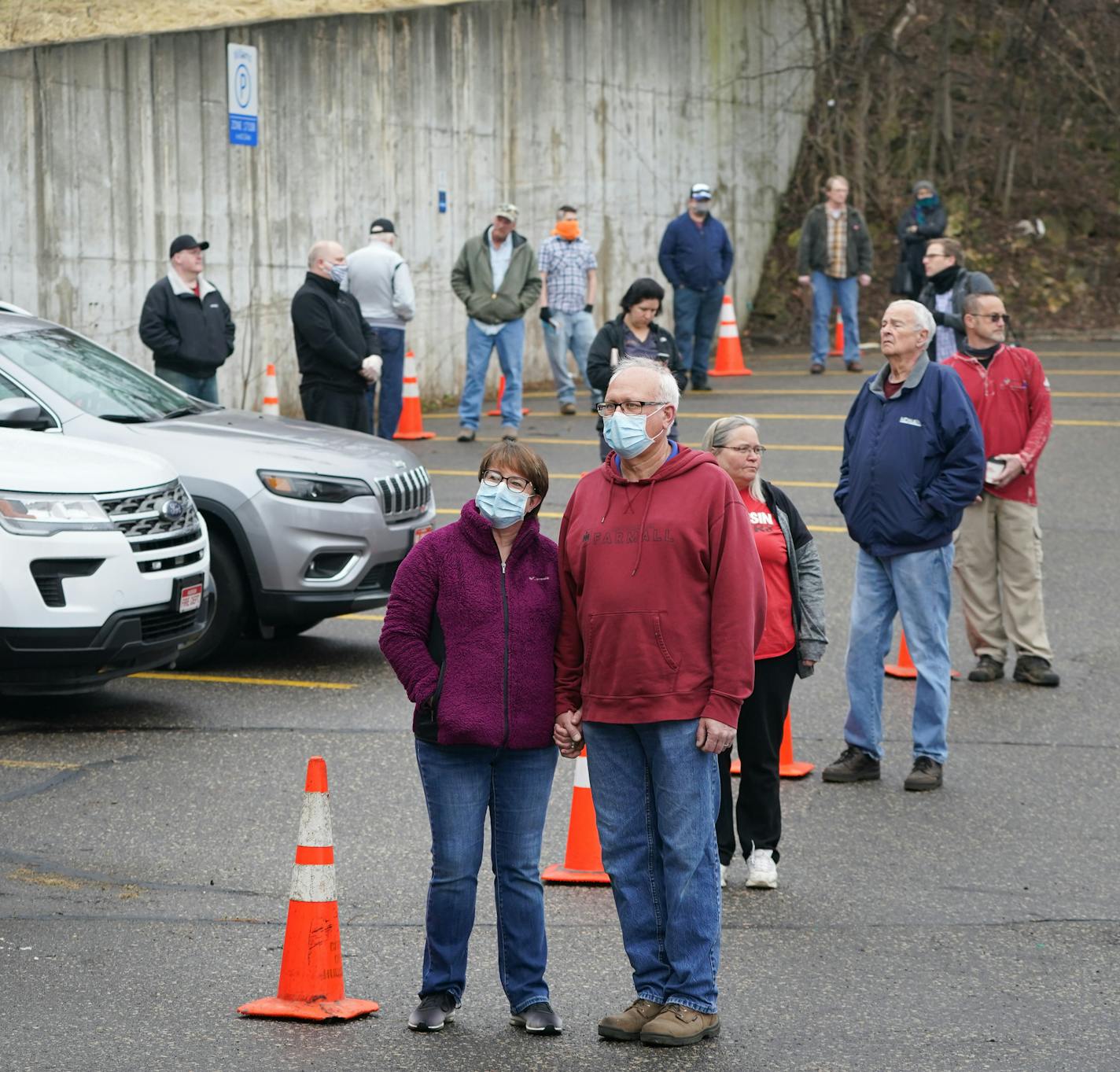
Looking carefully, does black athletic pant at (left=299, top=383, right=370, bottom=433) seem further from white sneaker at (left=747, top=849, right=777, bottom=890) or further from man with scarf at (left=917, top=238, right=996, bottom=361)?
white sneaker at (left=747, top=849, right=777, bottom=890)

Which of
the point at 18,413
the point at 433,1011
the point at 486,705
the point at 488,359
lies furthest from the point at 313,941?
the point at 488,359

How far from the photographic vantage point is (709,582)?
17.4 feet

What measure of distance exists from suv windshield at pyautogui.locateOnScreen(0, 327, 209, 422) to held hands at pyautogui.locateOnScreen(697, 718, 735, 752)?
5.68 metres

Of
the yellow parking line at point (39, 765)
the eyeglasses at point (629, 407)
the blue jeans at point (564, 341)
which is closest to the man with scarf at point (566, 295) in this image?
the blue jeans at point (564, 341)

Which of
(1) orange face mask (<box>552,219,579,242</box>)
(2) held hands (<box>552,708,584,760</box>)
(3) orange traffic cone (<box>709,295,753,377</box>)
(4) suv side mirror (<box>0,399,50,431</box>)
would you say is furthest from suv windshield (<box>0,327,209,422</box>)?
(3) orange traffic cone (<box>709,295,753,377</box>)

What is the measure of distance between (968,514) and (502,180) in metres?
13.4

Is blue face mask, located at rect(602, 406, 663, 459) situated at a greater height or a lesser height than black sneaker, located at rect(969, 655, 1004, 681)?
greater

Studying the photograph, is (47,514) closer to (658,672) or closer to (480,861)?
(480,861)

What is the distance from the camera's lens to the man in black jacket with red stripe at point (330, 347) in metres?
13.1

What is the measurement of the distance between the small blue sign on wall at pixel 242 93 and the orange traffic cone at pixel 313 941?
14.3m

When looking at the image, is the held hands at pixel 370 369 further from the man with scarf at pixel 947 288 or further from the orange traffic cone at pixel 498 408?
the orange traffic cone at pixel 498 408

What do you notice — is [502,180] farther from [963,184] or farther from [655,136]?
[963,184]

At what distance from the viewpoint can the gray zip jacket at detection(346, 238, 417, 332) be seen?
1672 centimetres

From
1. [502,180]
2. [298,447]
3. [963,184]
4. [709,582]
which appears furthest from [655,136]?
[709,582]
